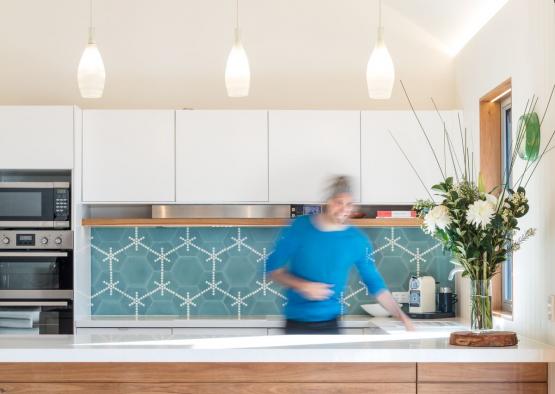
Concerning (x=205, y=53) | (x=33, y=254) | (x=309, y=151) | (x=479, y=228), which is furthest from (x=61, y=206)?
(x=479, y=228)

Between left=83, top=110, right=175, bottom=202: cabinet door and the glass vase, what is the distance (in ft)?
7.46

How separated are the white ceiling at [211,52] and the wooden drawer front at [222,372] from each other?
8.79 ft

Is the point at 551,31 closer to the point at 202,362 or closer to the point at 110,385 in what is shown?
Result: the point at 202,362

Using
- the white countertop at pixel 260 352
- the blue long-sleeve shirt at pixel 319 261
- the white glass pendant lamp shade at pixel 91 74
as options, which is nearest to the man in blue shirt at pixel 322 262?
the blue long-sleeve shirt at pixel 319 261

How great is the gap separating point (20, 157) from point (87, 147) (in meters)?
0.39

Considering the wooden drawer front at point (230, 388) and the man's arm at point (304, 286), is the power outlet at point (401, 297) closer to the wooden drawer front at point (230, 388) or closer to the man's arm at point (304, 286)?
the man's arm at point (304, 286)

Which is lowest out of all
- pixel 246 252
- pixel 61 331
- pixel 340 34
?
pixel 61 331

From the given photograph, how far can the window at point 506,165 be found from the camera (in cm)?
488

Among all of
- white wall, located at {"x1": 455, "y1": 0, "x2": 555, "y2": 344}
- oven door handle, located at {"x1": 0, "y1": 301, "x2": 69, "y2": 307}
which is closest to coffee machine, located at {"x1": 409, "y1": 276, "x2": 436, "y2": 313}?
white wall, located at {"x1": 455, "y1": 0, "x2": 555, "y2": 344}

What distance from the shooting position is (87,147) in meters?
5.55

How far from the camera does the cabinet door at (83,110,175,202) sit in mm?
5539

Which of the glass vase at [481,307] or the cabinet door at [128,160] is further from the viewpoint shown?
the cabinet door at [128,160]

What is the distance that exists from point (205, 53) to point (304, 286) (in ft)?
7.74

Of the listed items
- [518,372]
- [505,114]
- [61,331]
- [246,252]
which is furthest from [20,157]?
[518,372]
